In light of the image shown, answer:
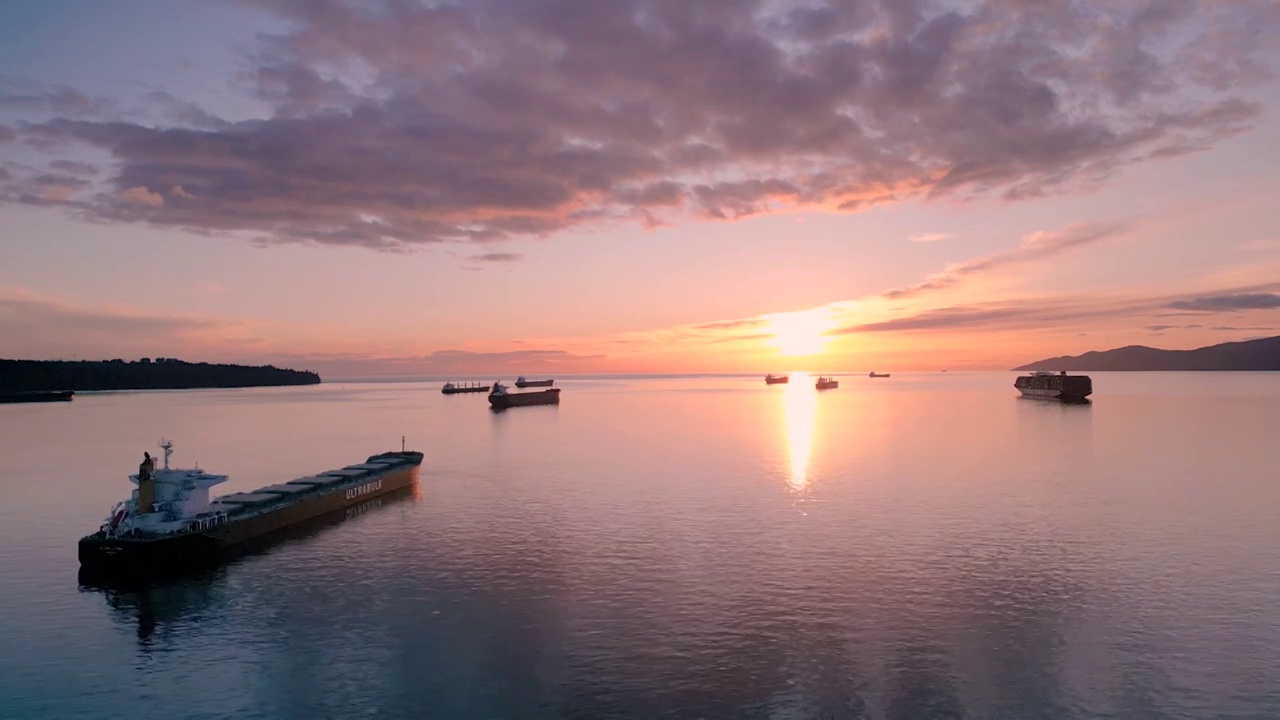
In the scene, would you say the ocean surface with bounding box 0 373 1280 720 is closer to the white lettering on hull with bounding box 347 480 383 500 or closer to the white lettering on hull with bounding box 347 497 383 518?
the white lettering on hull with bounding box 347 497 383 518

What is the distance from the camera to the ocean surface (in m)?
25.5

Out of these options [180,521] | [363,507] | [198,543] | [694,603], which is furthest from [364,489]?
[694,603]

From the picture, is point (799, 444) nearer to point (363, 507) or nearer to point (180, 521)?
point (363, 507)

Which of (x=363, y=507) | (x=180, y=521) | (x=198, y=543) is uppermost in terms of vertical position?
(x=180, y=521)

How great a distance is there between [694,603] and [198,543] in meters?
29.7

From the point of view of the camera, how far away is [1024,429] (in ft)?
429

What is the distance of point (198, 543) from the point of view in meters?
44.0

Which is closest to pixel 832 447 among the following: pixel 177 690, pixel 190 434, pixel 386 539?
pixel 386 539

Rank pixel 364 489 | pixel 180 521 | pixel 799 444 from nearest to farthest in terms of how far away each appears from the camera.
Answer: pixel 180 521
pixel 364 489
pixel 799 444

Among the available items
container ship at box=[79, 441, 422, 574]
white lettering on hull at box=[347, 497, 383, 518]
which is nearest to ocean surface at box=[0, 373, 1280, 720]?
white lettering on hull at box=[347, 497, 383, 518]

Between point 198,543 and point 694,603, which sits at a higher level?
point 198,543

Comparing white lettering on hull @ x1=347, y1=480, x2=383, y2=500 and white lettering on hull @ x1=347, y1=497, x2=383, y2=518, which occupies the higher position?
white lettering on hull @ x1=347, y1=480, x2=383, y2=500

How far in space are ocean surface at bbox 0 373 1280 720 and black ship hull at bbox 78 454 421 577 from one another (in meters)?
2.10

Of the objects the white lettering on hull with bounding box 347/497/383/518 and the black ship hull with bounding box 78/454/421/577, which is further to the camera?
the white lettering on hull with bounding box 347/497/383/518
